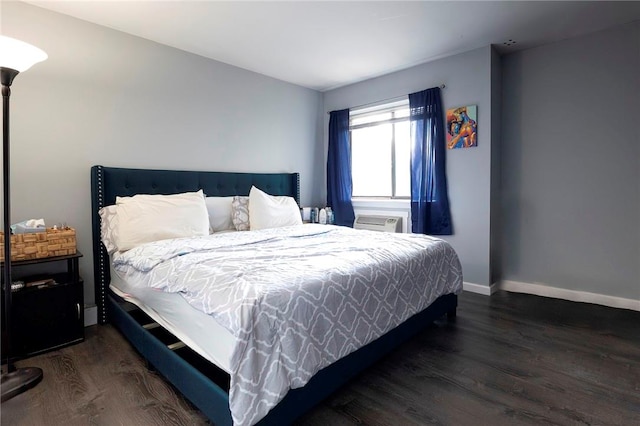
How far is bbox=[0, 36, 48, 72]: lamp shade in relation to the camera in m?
1.74

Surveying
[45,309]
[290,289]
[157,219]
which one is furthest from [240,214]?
[290,289]

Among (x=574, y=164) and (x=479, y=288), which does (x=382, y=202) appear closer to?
(x=479, y=288)

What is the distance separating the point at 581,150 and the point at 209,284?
3.53 metres

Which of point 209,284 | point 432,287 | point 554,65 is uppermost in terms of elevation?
point 554,65

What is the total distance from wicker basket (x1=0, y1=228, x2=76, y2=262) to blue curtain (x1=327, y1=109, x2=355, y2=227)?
2987mm

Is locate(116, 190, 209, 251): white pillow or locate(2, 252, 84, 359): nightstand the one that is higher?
locate(116, 190, 209, 251): white pillow

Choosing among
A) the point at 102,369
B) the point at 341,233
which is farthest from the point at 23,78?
the point at 341,233

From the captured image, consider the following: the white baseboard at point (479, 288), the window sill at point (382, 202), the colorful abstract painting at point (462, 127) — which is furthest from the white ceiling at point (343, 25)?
the white baseboard at point (479, 288)

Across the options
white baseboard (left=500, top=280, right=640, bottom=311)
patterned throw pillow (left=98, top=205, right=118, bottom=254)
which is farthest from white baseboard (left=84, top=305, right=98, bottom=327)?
white baseboard (left=500, top=280, right=640, bottom=311)

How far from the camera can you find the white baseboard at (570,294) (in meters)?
3.00

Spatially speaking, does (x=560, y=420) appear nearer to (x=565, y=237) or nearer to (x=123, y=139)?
(x=565, y=237)

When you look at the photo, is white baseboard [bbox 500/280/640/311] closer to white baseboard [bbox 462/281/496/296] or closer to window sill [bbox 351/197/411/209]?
white baseboard [bbox 462/281/496/296]

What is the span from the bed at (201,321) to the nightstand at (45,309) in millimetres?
260

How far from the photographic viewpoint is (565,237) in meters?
3.28
